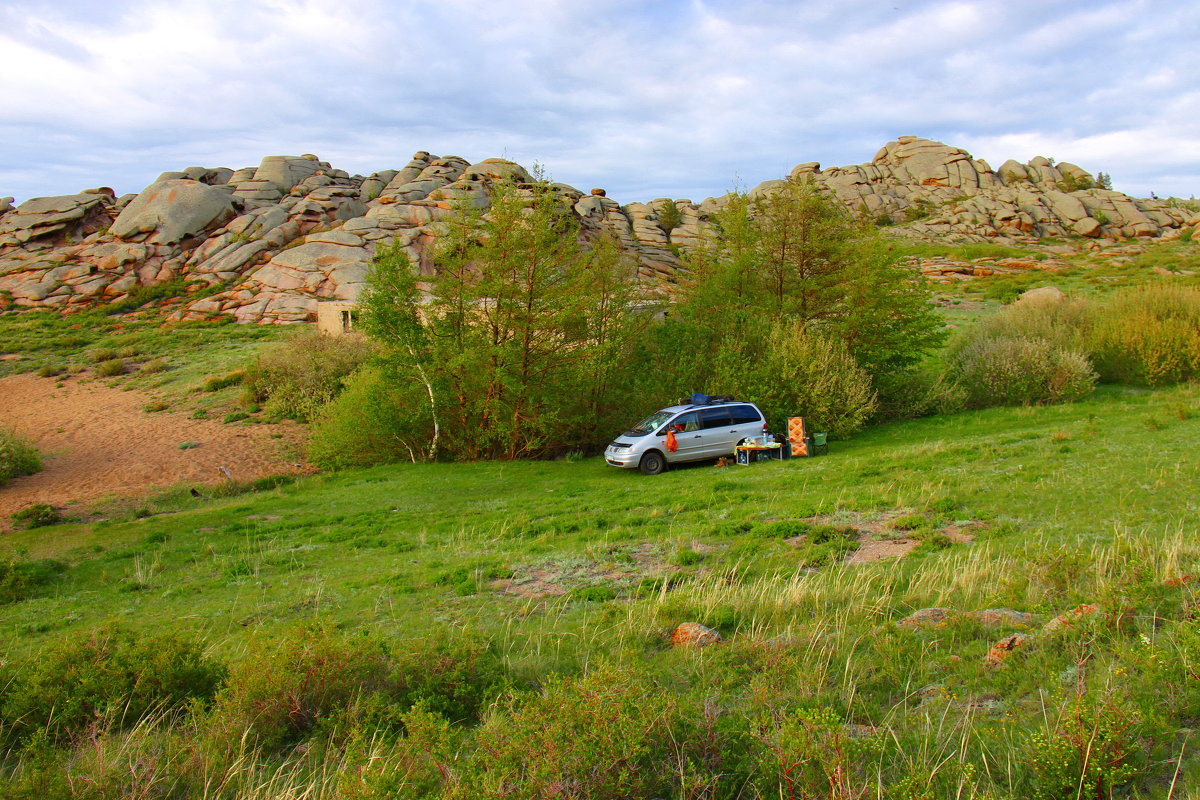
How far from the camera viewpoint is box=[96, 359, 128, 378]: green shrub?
37.0m

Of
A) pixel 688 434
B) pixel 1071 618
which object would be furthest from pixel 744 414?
pixel 1071 618

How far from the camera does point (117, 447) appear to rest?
24859 millimetres

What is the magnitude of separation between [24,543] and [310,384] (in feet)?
56.9

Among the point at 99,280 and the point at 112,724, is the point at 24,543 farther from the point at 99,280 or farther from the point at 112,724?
the point at 99,280

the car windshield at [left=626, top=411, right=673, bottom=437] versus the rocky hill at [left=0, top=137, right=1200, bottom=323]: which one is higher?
the rocky hill at [left=0, top=137, right=1200, bottom=323]

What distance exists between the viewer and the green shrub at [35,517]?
1623cm

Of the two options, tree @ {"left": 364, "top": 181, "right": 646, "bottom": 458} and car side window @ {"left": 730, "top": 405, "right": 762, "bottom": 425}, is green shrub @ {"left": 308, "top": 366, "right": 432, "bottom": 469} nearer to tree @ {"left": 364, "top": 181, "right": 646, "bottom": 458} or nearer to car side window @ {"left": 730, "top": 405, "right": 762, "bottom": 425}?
tree @ {"left": 364, "top": 181, "right": 646, "bottom": 458}

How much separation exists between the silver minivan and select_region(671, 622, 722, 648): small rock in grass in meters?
12.1

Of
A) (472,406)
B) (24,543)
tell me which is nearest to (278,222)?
(472,406)

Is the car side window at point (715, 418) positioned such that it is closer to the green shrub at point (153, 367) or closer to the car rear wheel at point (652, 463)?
the car rear wheel at point (652, 463)

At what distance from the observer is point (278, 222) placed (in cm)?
6359

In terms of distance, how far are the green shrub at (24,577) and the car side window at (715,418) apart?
46.4ft

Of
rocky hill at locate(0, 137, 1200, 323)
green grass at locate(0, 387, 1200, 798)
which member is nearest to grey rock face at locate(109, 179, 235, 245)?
rocky hill at locate(0, 137, 1200, 323)

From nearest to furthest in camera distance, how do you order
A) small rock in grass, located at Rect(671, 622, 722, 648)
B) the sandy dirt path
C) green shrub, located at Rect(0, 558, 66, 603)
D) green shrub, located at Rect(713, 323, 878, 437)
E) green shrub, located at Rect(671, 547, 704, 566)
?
small rock in grass, located at Rect(671, 622, 722, 648) < green shrub, located at Rect(671, 547, 704, 566) < green shrub, located at Rect(0, 558, 66, 603) < the sandy dirt path < green shrub, located at Rect(713, 323, 878, 437)
